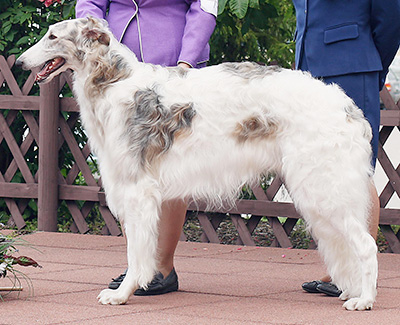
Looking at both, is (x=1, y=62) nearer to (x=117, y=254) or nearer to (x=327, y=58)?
(x=117, y=254)

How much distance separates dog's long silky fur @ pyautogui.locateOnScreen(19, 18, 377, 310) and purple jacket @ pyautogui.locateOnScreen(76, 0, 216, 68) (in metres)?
0.38

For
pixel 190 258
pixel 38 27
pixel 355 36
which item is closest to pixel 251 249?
pixel 190 258

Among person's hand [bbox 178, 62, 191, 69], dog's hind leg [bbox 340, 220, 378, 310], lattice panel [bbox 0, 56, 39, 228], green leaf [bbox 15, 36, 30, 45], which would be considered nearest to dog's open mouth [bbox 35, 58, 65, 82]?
person's hand [bbox 178, 62, 191, 69]

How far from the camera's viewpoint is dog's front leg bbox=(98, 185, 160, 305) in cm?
430

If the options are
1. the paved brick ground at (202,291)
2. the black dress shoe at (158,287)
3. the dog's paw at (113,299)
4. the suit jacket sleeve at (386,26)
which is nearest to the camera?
the paved brick ground at (202,291)


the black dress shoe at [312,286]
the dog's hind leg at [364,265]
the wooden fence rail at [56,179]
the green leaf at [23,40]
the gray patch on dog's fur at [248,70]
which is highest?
the gray patch on dog's fur at [248,70]

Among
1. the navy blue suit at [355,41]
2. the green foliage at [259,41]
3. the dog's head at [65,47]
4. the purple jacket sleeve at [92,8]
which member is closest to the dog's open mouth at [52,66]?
the dog's head at [65,47]

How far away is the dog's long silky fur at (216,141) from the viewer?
4219mm

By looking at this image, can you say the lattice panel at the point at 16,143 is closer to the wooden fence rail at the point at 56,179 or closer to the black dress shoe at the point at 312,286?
the wooden fence rail at the point at 56,179

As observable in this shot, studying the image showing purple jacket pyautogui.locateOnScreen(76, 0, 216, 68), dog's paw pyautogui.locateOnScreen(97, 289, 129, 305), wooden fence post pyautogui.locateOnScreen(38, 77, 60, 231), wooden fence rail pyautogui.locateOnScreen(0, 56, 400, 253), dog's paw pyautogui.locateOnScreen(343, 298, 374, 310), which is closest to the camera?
dog's paw pyautogui.locateOnScreen(343, 298, 374, 310)

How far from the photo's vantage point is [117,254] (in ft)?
21.2

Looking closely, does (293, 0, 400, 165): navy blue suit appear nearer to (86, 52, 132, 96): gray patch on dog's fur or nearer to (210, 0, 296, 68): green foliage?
(86, 52, 132, 96): gray patch on dog's fur

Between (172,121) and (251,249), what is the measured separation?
2.84 metres

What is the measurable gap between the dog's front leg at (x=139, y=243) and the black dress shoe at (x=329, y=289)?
1.09 meters
